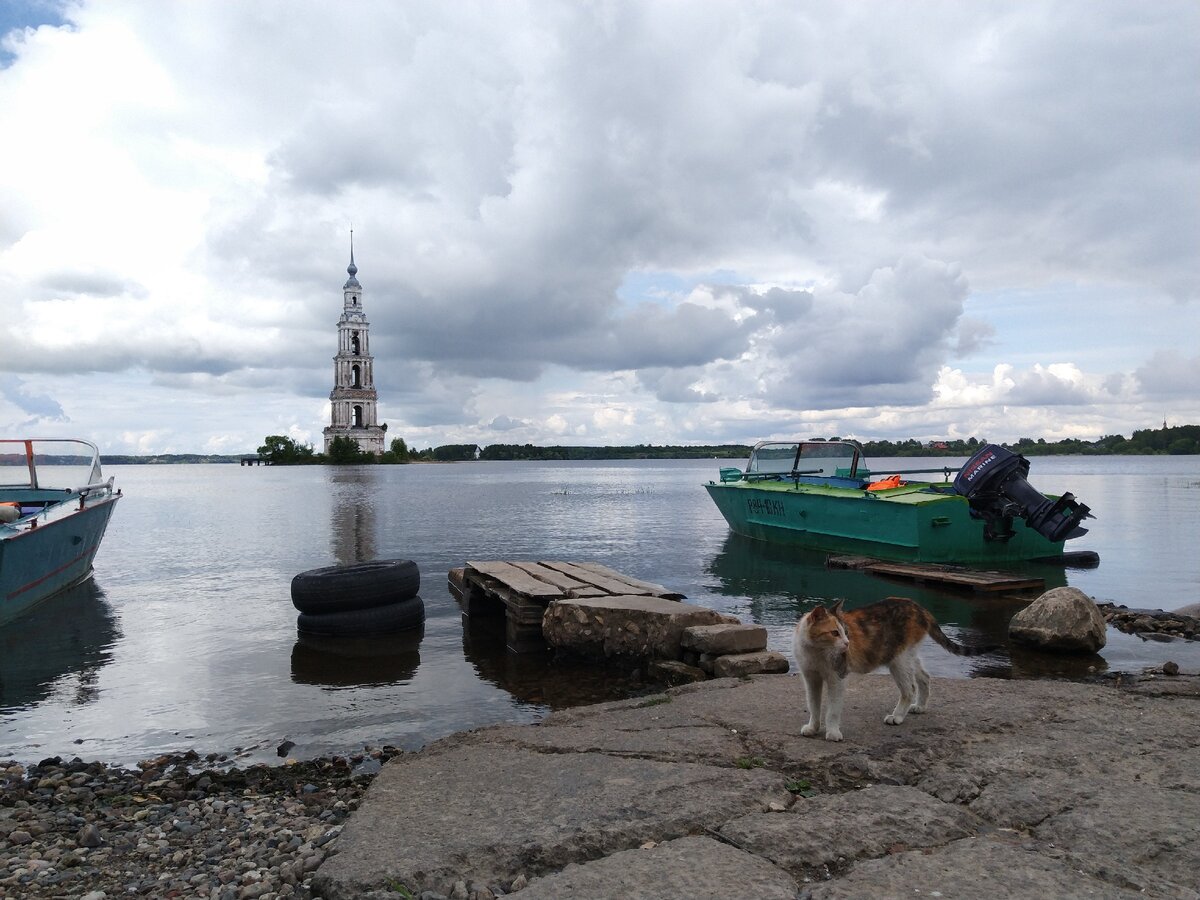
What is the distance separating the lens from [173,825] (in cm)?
519

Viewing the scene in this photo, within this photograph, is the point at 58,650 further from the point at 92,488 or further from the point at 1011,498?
the point at 1011,498

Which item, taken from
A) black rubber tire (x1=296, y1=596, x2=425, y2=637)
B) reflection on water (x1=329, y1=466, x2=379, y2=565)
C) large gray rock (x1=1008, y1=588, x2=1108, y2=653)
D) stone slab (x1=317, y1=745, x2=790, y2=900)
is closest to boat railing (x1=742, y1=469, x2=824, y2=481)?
reflection on water (x1=329, y1=466, x2=379, y2=565)

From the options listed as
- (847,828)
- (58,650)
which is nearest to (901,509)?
(847,828)

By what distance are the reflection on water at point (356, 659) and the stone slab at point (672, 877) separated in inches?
247

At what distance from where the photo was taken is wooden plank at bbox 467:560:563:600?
10680mm

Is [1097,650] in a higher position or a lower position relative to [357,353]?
lower

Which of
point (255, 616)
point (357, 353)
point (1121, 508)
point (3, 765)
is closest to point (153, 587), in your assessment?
point (255, 616)

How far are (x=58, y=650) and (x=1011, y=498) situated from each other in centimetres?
1644

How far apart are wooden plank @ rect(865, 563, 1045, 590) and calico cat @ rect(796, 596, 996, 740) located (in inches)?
383

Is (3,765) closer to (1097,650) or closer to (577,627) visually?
(577,627)

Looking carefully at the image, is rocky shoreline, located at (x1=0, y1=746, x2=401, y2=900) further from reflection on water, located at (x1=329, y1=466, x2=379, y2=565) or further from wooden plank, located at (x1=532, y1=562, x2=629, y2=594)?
reflection on water, located at (x1=329, y1=466, x2=379, y2=565)

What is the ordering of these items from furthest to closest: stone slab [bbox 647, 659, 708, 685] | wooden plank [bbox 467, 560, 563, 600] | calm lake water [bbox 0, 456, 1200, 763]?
wooden plank [bbox 467, 560, 563, 600]
stone slab [bbox 647, 659, 708, 685]
calm lake water [bbox 0, 456, 1200, 763]

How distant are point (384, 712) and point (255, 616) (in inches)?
264

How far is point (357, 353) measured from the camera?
177 meters
